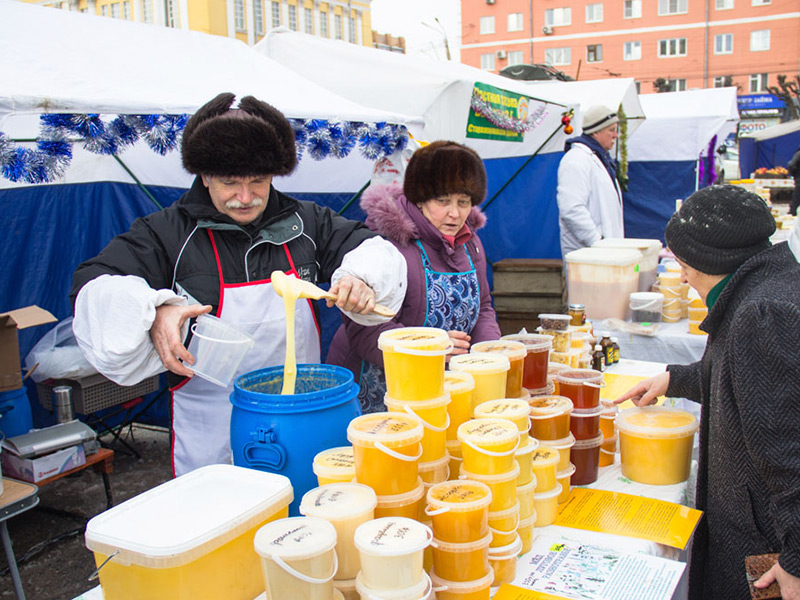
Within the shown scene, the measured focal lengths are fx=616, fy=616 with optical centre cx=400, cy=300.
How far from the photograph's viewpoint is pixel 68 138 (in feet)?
9.64

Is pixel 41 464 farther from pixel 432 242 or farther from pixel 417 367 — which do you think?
pixel 417 367

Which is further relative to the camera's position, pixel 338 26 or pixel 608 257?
pixel 338 26

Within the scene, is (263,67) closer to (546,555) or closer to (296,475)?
(296,475)

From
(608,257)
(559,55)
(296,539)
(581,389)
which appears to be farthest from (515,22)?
(296,539)

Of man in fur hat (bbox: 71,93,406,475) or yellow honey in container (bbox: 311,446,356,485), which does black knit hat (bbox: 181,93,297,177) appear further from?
yellow honey in container (bbox: 311,446,356,485)

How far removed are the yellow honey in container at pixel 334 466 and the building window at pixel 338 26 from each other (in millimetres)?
44482

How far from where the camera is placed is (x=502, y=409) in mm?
1582

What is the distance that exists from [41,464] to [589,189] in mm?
4903

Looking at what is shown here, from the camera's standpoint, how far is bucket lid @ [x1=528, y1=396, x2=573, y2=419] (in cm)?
178

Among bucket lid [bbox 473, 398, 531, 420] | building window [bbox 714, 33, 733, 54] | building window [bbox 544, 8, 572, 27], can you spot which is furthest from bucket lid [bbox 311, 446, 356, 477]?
building window [bbox 544, 8, 572, 27]

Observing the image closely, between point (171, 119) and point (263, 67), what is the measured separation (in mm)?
1367

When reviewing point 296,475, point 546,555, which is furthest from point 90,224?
point 546,555

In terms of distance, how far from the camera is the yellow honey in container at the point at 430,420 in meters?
1.43

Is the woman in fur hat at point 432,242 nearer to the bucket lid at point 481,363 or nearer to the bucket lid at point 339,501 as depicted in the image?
the bucket lid at point 481,363
